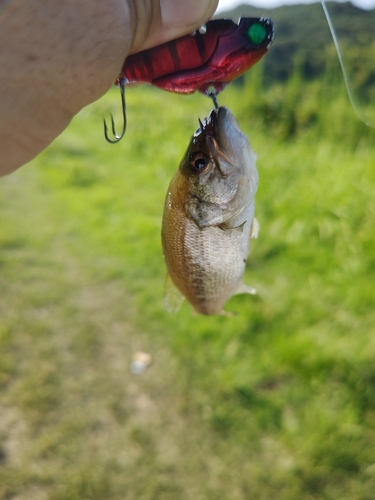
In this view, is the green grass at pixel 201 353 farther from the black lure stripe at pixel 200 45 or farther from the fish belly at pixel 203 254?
the black lure stripe at pixel 200 45

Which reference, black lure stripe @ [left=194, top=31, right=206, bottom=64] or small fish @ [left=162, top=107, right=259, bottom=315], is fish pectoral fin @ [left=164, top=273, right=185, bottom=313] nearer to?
small fish @ [left=162, top=107, right=259, bottom=315]

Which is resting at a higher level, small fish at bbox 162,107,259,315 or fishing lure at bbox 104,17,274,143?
fishing lure at bbox 104,17,274,143

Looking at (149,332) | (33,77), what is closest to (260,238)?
(149,332)

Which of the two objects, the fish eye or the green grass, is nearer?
the fish eye

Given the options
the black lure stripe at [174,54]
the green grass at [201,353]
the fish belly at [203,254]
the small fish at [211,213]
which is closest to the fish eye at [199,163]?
the small fish at [211,213]

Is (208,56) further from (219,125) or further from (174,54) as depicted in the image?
(219,125)

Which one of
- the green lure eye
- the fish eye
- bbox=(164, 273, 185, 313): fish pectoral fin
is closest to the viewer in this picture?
the green lure eye

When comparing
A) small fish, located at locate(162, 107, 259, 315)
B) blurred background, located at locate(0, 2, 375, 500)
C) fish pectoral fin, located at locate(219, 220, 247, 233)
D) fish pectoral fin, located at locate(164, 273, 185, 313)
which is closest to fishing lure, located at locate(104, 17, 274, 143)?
small fish, located at locate(162, 107, 259, 315)
